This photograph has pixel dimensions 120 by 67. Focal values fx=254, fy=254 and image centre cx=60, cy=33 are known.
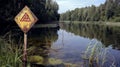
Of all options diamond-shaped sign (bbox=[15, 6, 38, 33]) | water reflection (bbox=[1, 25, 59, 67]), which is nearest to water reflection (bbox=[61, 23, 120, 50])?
water reflection (bbox=[1, 25, 59, 67])

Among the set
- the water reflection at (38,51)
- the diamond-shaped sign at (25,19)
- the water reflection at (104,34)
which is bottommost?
the water reflection at (104,34)

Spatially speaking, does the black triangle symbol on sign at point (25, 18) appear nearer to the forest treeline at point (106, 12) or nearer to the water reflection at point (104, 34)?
the water reflection at point (104, 34)

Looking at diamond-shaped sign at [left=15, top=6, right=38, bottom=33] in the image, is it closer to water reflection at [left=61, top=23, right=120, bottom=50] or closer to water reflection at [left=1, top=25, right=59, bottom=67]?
water reflection at [left=1, top=25, right=59, bottom=67]

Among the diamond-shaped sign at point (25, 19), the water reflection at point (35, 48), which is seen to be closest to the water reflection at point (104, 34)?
the water reflection at point (35, 48)

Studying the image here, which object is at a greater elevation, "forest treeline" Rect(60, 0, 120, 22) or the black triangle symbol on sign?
the black triangle symbol on sign

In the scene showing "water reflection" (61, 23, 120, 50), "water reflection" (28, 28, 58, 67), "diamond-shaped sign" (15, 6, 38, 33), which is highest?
"diamond-shaped sign" (15, 6, 38, 33)

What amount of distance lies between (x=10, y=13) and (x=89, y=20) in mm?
110106

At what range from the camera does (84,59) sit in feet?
55.8

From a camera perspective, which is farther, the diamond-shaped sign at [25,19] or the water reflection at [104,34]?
the water reflection at [104,34]

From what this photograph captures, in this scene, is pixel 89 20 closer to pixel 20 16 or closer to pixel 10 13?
pixel 10 13

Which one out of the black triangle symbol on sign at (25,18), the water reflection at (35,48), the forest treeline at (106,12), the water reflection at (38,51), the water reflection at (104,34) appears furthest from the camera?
the forest treeline at (106,12)

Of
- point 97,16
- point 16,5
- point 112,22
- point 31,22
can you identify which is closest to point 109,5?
point 112,22

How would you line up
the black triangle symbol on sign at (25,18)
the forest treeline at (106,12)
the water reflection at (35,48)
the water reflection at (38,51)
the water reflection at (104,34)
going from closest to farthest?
the black triangle symbol on sign at (25,18), the water reflection at (35,48), the water reflection at (38,51), the water reflection at (104,34), the forest treeline at (106,12)

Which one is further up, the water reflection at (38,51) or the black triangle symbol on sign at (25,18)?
the black triangle symbol on sign at (25,18)
